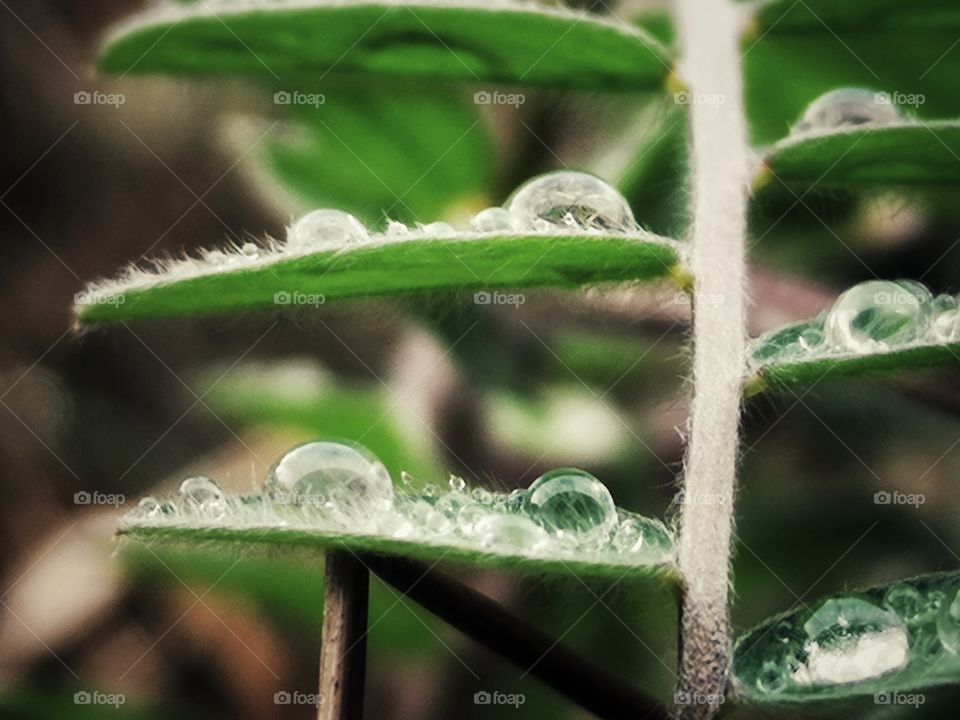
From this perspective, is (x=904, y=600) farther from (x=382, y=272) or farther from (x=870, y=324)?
(x=382, y=272)

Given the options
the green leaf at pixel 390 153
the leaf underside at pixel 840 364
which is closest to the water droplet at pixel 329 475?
the leaf underside at pixel 840 364

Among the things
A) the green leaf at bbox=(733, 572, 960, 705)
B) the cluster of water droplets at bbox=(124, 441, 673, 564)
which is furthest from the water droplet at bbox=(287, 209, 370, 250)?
the green leaf at bbox=(733, 572, 960, 705)

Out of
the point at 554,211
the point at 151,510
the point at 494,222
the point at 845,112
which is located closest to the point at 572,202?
the point at 554,211

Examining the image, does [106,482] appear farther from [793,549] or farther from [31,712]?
[793,549]

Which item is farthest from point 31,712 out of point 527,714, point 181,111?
point 181,111

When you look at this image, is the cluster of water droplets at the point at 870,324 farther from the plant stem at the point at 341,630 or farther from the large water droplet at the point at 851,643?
the plant stem at the point at 341,630
